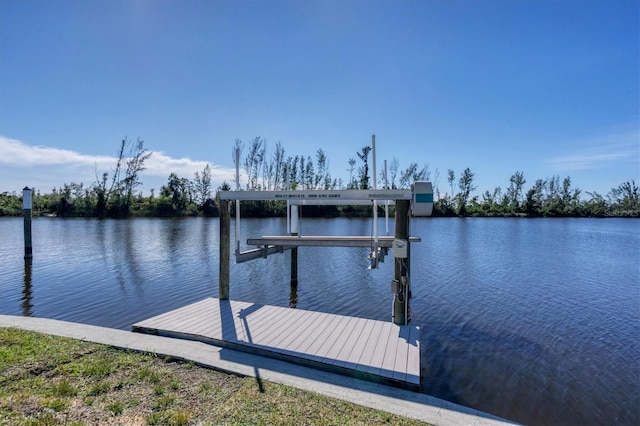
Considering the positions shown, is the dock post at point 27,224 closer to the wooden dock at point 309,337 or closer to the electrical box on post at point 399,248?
the wooden dock at point 309,337

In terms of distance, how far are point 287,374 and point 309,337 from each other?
103 centimetres

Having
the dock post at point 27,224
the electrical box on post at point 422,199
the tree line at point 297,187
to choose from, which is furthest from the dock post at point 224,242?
the tree line at point 297,187

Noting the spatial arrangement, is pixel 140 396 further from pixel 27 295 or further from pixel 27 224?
pixel 27 224

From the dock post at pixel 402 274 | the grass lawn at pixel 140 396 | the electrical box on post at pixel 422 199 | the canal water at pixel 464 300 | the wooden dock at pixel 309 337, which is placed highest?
the electrical box on post at pixel 422 199

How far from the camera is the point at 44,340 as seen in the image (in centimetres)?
403

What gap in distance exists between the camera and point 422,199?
4609 mm

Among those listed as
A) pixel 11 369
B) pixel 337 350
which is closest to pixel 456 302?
pixel 337 350

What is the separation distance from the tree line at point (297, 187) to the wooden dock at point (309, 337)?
28594mm

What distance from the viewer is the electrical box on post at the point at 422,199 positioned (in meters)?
4.59

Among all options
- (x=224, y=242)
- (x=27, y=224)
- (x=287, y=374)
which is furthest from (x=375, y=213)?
(x=27, y=224)

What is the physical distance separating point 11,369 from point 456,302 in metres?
7.51

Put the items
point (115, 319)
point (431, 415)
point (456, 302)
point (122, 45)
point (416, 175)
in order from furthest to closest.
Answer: point (416, 175)
point (122, 45)
point (456, 302)
point (115, 319)
point (431, 415)

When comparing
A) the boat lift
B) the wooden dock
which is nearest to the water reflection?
the wooden dock

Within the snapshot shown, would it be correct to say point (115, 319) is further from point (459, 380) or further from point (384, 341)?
point (459, 380)
